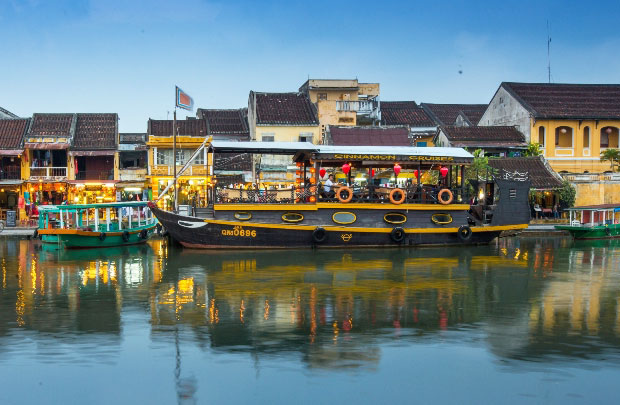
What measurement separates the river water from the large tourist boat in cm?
271

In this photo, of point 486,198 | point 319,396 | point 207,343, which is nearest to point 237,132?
point 486,198

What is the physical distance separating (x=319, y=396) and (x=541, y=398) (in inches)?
112

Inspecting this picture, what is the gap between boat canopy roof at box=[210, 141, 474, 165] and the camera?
80.4ft

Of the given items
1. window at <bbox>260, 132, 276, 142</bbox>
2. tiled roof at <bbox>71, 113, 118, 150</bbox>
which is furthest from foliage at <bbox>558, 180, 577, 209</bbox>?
tiled roof at <bbox>71, 113, 118, 150</bbox>

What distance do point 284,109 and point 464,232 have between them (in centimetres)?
1873

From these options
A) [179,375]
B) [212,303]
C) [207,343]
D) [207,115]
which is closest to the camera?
[179,375]

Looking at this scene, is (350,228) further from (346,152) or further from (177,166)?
(177,166)

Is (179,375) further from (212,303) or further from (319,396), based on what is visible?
(212,303)

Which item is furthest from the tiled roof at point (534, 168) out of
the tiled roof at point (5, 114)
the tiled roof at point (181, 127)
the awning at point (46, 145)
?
the tiled roof at point (5, 114)

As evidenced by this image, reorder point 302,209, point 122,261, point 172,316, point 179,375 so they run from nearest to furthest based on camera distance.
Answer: point 179,375
point 172,316
point 122,261
point 302,209

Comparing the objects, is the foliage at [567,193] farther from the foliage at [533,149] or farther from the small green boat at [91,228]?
the small green boat at [91,228]

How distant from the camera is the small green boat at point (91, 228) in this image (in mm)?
25688

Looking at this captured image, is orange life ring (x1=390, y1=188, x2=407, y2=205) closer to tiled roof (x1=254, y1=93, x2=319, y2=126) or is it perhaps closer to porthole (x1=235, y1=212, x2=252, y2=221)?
porthole (x1=235, y1=212, x2=252, y2=221)

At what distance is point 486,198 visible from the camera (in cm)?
2744
